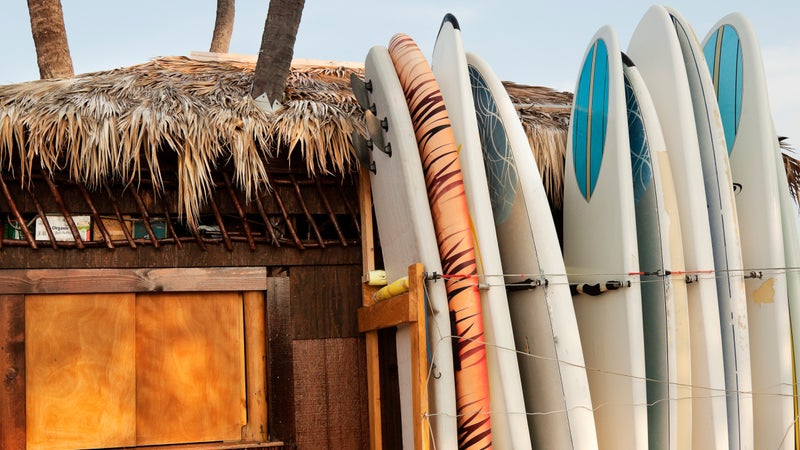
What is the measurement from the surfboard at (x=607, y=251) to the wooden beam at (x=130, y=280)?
4.80ft

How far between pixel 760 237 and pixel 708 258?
0.34m

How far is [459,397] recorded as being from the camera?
361 cm

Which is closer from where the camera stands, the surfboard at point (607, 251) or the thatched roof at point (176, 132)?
the surfboard at point (607, 251)

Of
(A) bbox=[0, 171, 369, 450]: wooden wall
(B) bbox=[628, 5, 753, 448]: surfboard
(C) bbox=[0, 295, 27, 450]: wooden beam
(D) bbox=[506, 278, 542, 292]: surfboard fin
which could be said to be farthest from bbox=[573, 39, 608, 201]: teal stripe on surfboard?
(C) bbox=[0, 295, 27, 450]: wooden beam

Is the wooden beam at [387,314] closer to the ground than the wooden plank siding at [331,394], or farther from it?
farther from it

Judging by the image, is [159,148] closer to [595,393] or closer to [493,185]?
[493,185]

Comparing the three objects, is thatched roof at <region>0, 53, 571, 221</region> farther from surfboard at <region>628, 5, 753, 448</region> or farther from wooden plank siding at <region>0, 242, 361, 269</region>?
surfboard at <region>628, 5, 753, 448</region>

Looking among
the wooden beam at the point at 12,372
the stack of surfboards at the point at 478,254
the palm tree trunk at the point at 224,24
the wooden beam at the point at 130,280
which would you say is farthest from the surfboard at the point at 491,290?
the palm tree trunk at the point at 224,24

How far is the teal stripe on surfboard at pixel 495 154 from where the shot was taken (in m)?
3.90

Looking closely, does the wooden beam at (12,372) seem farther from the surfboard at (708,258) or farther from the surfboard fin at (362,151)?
the surfboard at (708,258)

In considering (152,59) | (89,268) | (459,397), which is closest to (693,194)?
(459,397)

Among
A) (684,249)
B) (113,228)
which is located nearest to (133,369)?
(113,228)

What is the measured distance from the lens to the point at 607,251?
12.8ft

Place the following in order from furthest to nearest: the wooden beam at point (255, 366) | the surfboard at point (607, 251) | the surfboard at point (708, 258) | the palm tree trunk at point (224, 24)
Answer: the palm tree trunk at point (224, 24) → the wooden beam at point (255, 366) → the surfboard at point (708, 258) → the surfboard at point (607, 251)
